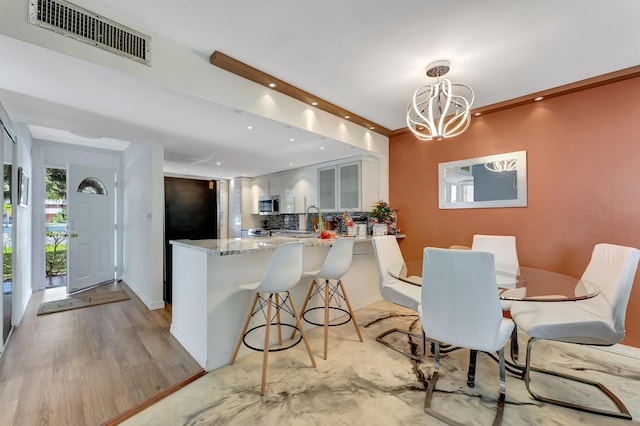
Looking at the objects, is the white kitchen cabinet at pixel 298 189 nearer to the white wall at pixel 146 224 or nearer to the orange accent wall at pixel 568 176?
the orange accent wall at pixel 568 176

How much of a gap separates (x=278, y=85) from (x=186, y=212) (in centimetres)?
230

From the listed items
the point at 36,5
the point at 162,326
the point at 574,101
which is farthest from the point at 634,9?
the point at 162,326

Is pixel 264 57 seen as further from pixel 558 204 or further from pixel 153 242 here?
pixel 558 204

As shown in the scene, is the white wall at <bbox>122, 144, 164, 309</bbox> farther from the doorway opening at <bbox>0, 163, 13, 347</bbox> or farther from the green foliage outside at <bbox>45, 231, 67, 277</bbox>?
the green foliage outside at <bbox>45, 231, 67, 277</bbox>

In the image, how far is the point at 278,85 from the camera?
2.66 metres

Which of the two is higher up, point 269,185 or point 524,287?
point 269,185

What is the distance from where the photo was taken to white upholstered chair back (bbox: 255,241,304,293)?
1.98 m

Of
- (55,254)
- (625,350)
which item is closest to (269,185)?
(55,254)

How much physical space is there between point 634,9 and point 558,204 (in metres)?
1.74

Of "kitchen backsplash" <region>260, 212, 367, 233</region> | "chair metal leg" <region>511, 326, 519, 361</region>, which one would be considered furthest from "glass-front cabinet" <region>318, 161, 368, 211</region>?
"chair metal leg" <region>511, 326, 519, 361</region>

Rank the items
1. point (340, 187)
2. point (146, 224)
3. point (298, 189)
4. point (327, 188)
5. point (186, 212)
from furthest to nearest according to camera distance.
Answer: point (298, 189) < point (327, 188) < point (340, 187) < point (186, 212) < point (146, 224)

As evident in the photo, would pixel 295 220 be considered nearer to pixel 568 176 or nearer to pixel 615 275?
pixel 568 176

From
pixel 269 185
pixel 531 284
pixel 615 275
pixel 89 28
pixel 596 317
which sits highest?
→ pixel 89 28

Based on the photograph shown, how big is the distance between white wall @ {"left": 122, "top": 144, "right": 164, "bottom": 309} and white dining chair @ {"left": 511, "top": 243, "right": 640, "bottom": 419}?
3.94m
